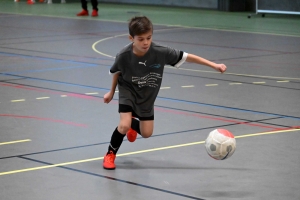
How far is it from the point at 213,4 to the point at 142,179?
64.4 ft

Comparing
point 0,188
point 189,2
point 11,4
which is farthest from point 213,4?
point 0,188

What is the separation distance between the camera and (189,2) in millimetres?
25266

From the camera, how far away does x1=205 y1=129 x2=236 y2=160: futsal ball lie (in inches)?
215

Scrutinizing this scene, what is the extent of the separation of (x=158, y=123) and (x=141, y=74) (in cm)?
168

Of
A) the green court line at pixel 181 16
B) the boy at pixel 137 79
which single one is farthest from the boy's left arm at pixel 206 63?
the green court line at pixel 181 16

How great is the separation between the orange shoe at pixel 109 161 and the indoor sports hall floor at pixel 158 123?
0.22 feet

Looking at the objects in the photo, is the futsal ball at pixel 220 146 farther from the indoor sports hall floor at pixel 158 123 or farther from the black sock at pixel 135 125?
the black sock at pixel 135 125

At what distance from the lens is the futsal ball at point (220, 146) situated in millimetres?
5453

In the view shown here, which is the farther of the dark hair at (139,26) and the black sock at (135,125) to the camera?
the black sock at (135,125)

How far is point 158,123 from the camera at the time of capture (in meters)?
7.27

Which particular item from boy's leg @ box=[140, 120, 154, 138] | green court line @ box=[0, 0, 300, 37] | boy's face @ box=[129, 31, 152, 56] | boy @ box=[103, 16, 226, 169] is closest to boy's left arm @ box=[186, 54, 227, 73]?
boy @ box=[103, 16, 226, 169]

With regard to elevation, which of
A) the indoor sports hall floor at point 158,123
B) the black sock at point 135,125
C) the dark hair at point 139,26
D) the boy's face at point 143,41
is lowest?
the indoor sports hall floor at point 158,123

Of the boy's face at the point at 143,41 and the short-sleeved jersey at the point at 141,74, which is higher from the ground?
the boy's face at the point at 143,41

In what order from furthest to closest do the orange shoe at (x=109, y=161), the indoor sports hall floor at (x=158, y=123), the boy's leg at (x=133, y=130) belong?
the boy's leg at (x=133, y=130)
the orange shoe at (x=109, y=161)
the indoor sports hall floor at (x=158, y=123)
